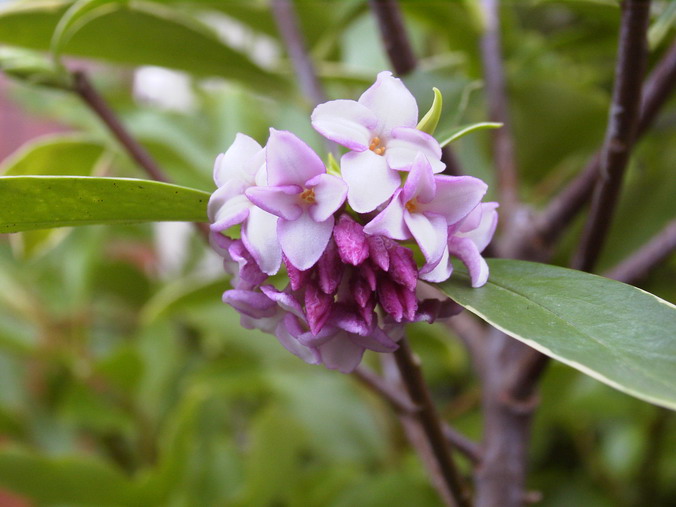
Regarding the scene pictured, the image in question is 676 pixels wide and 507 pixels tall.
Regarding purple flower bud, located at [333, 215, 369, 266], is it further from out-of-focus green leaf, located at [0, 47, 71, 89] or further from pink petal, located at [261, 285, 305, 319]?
out-of-focus green leaf, located at [0, 47, 71, 89]

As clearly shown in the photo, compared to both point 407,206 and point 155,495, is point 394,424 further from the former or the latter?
point 407,206

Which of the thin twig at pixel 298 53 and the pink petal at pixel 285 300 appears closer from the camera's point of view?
the pink petal at pixel 285 300

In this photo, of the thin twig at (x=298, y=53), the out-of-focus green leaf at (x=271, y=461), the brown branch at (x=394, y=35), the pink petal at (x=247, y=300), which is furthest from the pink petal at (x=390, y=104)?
the out-of-focus green leaf at (x=271, y=461)

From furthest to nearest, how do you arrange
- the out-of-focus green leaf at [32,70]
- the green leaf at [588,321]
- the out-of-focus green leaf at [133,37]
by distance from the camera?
the out-of-focus green leaf at [133,37]
the out-of-focus green leaf at [32,70]
the green leaf at [588,321]

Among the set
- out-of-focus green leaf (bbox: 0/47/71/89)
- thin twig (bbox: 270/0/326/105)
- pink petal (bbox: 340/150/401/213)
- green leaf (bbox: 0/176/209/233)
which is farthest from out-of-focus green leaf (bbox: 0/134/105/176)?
pink petal (bbox: 340/150/401/213)

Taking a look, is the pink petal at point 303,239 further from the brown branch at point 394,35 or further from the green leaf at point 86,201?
the brown branch at point 394,35

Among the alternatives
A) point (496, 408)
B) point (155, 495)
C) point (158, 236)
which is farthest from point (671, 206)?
point (158, 236)
